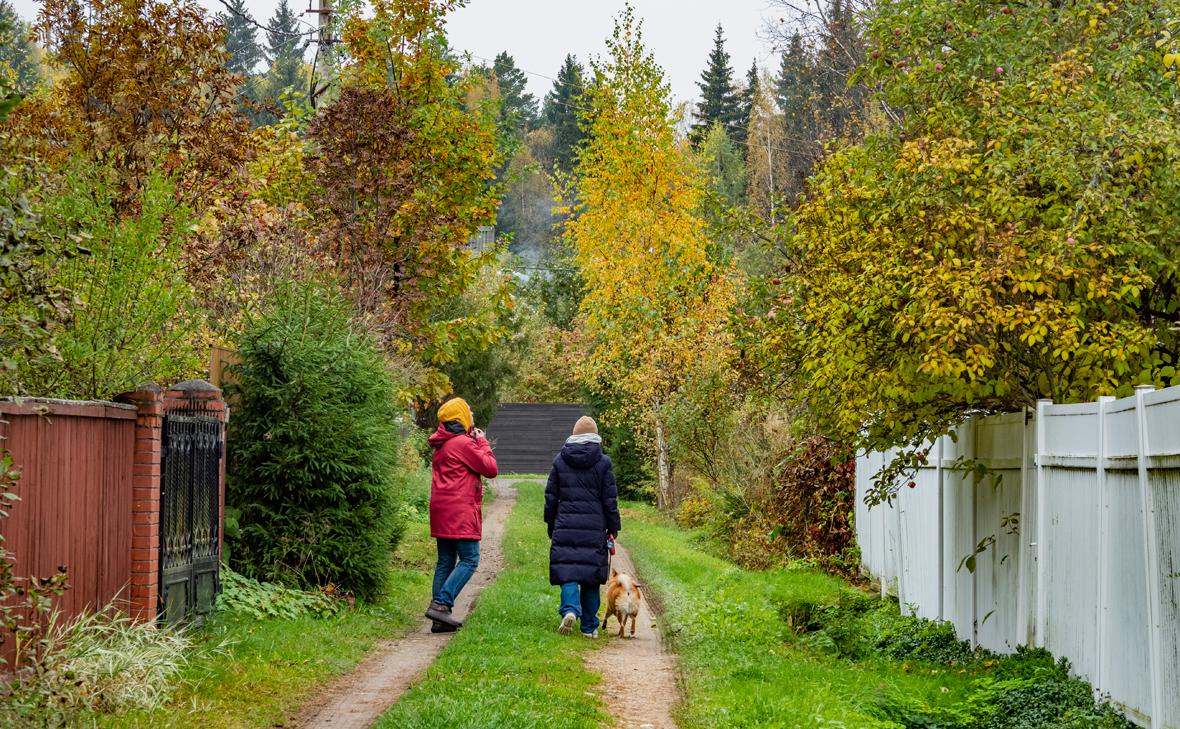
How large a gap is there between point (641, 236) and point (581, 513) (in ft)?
57.9

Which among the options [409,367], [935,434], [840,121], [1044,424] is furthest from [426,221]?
[840,121]

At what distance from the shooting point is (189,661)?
26.7ft

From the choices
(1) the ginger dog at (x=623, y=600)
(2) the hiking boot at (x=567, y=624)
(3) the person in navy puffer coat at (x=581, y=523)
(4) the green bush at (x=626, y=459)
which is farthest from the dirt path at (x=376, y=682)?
(4) the green bush at (x=626, y=459)

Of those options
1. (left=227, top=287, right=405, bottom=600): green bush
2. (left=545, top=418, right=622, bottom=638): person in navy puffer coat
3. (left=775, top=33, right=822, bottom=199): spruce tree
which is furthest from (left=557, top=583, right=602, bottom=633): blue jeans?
(left=775, top=33, right=822, bottom=199): spruce tree

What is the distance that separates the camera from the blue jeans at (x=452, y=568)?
11.2 metres

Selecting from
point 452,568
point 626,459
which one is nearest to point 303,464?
point 452,568

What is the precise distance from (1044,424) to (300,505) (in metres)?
6.61

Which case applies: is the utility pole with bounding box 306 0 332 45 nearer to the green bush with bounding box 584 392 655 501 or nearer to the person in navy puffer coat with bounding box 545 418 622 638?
the person in navy puffer coat with bounding box 545 418 622 638

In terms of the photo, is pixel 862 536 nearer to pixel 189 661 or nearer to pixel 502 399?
pixel 189 661

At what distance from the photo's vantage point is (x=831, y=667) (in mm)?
9727

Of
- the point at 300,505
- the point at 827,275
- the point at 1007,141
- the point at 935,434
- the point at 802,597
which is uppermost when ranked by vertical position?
the point at 1007,141

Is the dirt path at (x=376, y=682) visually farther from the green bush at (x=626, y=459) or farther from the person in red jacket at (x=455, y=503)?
the green bush at (x=626, y=459)

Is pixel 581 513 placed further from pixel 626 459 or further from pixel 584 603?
pixel 626 459

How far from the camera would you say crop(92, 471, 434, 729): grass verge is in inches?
275
